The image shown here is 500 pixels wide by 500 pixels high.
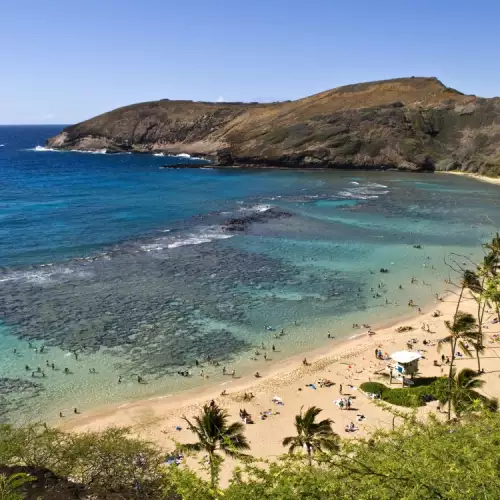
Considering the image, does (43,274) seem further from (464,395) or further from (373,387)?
(464,395)

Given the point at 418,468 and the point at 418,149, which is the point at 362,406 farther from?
the point at 418,149

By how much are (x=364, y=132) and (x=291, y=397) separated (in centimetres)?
10590

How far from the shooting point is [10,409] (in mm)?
23609

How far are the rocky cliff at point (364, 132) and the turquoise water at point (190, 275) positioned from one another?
101 ft

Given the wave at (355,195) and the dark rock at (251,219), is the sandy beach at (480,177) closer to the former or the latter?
the wave at (355,195)

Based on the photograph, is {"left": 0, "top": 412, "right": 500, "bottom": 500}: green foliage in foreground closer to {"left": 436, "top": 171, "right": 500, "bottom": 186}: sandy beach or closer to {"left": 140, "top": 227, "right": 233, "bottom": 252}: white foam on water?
{"left": 140, "top": 227, "right": 233, "bottom": 252}: white foam on water

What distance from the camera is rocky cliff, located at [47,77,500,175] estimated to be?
11225 centimetres

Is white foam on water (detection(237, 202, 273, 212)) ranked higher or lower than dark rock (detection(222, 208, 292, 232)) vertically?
higher

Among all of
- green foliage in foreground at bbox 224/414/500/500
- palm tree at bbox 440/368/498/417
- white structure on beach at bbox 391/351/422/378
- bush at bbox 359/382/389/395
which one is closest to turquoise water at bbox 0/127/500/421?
bush at bbox 359/382/389/395

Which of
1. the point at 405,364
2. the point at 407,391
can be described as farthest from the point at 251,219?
the point at 407,391

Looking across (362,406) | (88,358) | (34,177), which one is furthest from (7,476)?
(34,177)

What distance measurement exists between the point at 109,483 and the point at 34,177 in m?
98.3

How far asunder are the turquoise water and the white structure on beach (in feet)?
20.1

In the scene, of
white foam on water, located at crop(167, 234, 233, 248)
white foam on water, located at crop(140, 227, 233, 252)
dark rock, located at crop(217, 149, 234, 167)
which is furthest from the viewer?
dark rock, located at crop(217, 149, 234, 167)
